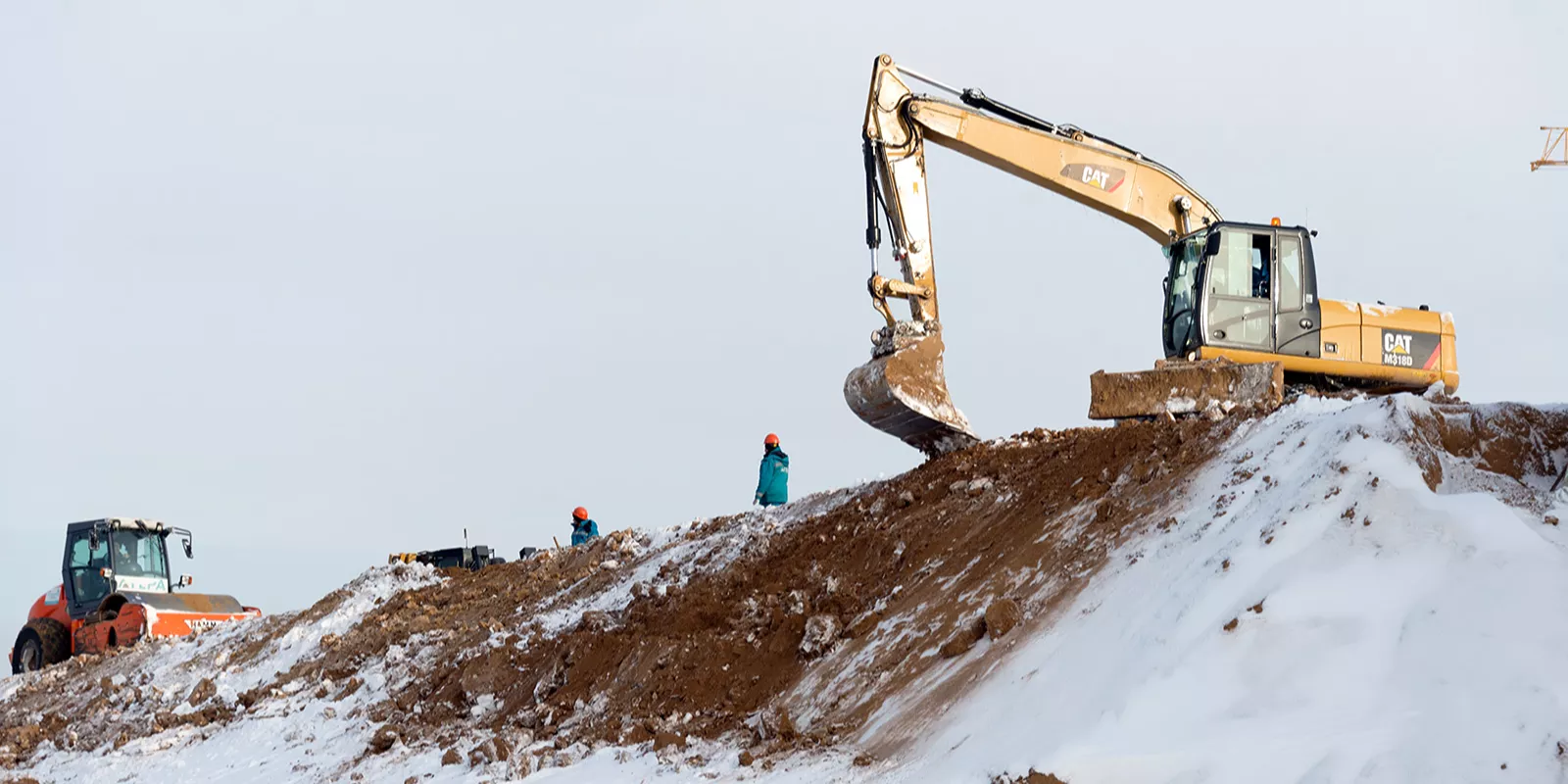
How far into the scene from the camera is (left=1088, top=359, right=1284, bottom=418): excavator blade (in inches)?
436

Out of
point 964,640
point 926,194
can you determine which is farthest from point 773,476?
point 964,640

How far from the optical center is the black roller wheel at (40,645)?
1889cm

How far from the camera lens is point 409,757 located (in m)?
9.73

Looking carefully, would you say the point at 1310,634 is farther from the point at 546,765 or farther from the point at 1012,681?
Answer: the point at 546,765

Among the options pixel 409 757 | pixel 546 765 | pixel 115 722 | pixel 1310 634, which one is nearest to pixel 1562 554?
pixel 1310 634

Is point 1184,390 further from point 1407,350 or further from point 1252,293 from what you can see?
point 1407,350

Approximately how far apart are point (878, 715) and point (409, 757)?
153 inches

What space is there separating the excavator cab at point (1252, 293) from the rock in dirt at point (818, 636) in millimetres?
5823

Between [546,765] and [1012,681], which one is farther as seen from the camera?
[546,765]

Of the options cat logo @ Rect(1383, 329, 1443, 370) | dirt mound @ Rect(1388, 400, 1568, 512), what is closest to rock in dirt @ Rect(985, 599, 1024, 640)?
dirt mound @ Rect(1388, 400, 1568, 512)

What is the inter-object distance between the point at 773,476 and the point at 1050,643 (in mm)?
8039

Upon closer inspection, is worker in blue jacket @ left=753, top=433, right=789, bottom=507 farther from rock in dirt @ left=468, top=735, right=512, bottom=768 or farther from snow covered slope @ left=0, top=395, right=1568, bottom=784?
rock in dirt @ left=468, top=735, right=512, bottom=768

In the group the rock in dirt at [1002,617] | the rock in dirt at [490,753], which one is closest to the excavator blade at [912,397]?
the rock in dirt at [1002,617]

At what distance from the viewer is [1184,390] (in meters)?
11.2
